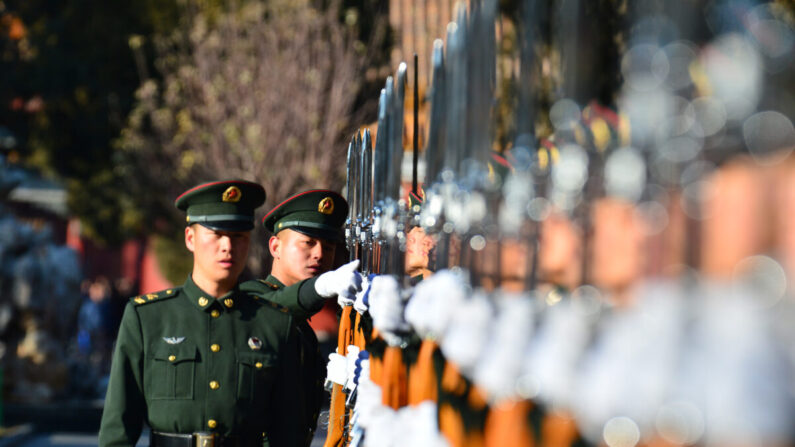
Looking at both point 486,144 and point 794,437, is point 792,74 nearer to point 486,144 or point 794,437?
point 794,437

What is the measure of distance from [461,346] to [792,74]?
673 millimetres

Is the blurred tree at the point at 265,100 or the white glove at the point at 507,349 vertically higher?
the blurred tree at the point at 265,100

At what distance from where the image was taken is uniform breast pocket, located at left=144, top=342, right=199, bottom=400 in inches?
122

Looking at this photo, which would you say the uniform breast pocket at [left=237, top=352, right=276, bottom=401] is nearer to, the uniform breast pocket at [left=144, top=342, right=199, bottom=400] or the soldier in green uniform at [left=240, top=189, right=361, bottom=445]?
the uniform breast pocket at [left=144, top=342, right=199, bottom=400]

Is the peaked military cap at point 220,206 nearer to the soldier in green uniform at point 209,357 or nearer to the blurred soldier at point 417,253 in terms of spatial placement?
the soldier in green uniform at point 209,357

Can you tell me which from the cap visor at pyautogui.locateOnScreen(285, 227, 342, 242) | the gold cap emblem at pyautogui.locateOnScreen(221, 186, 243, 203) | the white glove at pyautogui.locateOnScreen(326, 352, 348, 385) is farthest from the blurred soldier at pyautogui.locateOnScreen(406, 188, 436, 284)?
the cap visor at pyautogui.locateOnScreen(285, 227, 342, 242)

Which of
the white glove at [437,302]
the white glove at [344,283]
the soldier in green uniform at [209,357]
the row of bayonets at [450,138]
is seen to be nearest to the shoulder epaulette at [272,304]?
the soldier in green uniform at [209,357]

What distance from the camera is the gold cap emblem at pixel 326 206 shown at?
3943 mm

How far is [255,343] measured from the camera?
325 centimetres

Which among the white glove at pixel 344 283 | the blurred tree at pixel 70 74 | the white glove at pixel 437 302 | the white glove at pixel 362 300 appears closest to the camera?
the white glove at pixel 437 302

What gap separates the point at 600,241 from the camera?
1230 mm

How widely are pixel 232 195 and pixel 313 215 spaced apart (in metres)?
0.57

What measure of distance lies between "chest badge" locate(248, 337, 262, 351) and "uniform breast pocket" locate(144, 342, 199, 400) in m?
0.19

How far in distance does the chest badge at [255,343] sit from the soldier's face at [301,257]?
668 millimetres
